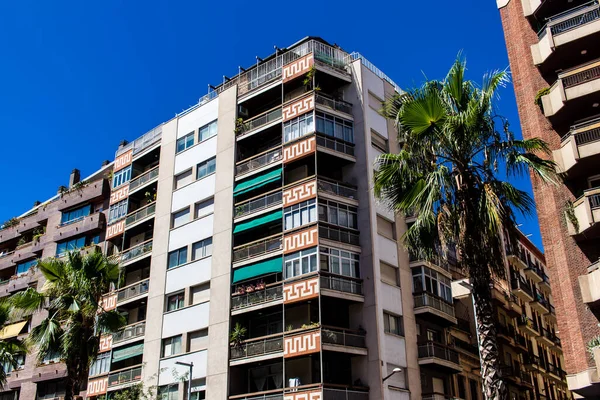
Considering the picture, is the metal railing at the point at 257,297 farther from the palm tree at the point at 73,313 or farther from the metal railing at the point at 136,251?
the metal railing at the point at 136,251

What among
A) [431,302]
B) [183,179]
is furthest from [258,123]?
[431,302]

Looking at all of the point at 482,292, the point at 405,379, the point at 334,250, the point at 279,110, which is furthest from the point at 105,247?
the point at 482,292

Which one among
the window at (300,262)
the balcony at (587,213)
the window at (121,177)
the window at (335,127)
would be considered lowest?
the balcony at (587,213)

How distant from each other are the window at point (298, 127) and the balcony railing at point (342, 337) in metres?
11.8

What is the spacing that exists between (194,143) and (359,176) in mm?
13188

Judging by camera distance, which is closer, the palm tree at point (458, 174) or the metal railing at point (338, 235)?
the palm tree at point (458, 174)

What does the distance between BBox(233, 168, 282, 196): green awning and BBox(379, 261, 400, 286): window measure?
813 cm

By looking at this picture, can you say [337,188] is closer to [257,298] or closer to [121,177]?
[257,298]

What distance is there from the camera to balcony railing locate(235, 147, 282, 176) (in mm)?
41406

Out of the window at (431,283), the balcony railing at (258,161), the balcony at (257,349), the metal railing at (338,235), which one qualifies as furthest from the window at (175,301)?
the window at (431,283)

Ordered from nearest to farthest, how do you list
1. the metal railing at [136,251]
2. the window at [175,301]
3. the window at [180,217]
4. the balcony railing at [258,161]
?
the balcony railing at [258,161]
the window at [175,301]
the window at [180,217]
the metal railing at [136,251]

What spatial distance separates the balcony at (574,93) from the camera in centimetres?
2834

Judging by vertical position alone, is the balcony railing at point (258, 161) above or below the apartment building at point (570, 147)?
above

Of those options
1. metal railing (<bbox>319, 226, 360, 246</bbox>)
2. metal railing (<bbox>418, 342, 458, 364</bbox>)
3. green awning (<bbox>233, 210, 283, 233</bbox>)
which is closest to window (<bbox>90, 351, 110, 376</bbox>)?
green awning (<bbox>233, 210, 283, 233</bbox>)
